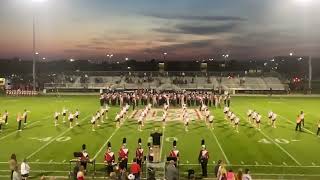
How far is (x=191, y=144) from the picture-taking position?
2427 cm

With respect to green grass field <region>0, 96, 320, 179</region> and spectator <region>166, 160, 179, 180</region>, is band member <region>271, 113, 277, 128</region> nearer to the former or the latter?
green grass field <region>0, 96, 320, 179</region>

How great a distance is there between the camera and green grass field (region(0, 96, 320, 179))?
63.3ft

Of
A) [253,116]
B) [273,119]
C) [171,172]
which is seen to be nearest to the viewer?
[171,172]

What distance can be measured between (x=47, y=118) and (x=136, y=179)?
2105 centimetres

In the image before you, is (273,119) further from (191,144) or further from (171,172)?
(171,172)

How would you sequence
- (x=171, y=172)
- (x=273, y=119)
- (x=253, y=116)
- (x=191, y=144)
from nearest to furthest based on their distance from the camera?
(x=171, y=172) → (x=191, y=144) → (x=273, y=119) → (x=253, y=116)

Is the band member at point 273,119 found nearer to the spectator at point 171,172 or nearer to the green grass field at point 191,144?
the green grass field at point 191,144

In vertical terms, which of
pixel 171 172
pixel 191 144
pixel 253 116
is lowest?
pixel 191 144

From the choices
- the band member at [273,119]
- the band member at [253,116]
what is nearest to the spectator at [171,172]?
the band member at [253,116]

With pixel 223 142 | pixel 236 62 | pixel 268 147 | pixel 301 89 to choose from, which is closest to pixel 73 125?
pixel 223 142

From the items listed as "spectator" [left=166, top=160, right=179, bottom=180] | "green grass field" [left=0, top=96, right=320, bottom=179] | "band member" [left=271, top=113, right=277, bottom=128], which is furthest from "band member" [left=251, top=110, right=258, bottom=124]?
"spectator" [left=166, top=160, right=179, bottom=180]

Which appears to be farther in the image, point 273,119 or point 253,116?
point 253,116

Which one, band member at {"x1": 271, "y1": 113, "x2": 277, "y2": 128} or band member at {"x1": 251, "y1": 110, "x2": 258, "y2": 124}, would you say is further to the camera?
band member at {"x1": 271, "y1": 113, "x2": 277, "y2": 128}

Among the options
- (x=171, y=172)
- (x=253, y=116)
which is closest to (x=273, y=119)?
(x=253, y=116)
